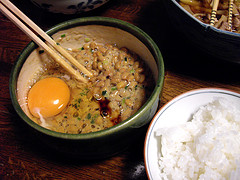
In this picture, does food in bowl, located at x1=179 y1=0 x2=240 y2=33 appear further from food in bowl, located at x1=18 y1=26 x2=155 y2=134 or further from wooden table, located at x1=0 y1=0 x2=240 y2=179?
food in bowl, located at x1=18 y1=26 x2=155 y2=134

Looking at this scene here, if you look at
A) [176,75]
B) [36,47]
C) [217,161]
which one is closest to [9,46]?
[36,47]

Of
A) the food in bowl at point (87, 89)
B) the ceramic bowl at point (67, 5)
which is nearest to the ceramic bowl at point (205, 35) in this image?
the food in bowl at point (87, 89)

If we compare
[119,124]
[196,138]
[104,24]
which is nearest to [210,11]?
[104,24]

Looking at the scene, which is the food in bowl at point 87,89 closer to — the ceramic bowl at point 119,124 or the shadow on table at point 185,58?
the ceramic bowl at point 119,124

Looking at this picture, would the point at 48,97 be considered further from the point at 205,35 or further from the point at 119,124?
the point at 205,35

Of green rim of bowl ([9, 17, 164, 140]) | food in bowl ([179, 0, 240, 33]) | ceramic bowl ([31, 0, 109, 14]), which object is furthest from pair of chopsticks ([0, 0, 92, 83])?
food in bowl ([179, 0, 240, 33])
